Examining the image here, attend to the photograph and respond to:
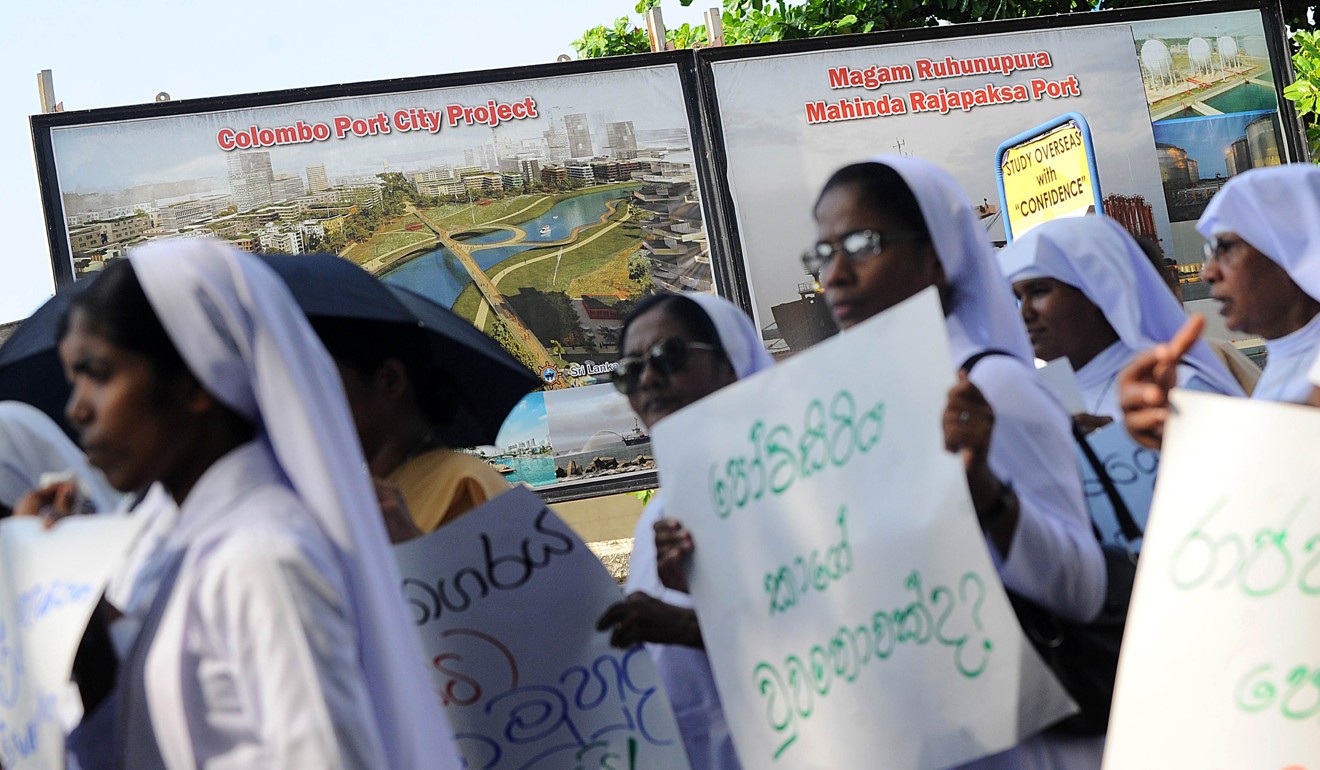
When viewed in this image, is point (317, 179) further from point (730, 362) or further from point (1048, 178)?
point (730, 362)

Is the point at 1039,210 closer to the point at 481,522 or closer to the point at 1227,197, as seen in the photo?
the point at 1227,197

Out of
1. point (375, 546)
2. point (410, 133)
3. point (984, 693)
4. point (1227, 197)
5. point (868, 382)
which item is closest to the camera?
point (375, 546)

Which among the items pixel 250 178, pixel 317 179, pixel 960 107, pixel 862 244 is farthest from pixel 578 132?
pixel 862 244

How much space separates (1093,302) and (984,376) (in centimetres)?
106

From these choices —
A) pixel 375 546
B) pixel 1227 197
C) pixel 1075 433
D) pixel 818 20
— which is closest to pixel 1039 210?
pixel 1227 197

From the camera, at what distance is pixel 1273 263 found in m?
2.99

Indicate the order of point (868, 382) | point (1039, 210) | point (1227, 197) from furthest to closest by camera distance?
point (1039, 210), point (1227, 197), point (868, 382)

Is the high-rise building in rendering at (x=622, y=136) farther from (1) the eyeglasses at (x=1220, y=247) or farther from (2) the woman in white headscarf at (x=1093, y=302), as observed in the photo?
(1) the eyeglasses at (x=1220, y=247)

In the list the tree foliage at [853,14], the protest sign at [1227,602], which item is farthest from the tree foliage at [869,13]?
the protest sign at [1227,602]

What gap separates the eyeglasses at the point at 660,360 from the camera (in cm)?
321

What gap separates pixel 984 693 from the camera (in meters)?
2.39

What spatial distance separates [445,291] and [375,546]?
8.30 m

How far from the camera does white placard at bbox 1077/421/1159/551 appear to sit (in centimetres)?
266

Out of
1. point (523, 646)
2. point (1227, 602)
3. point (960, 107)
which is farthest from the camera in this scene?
point (960, 107)
